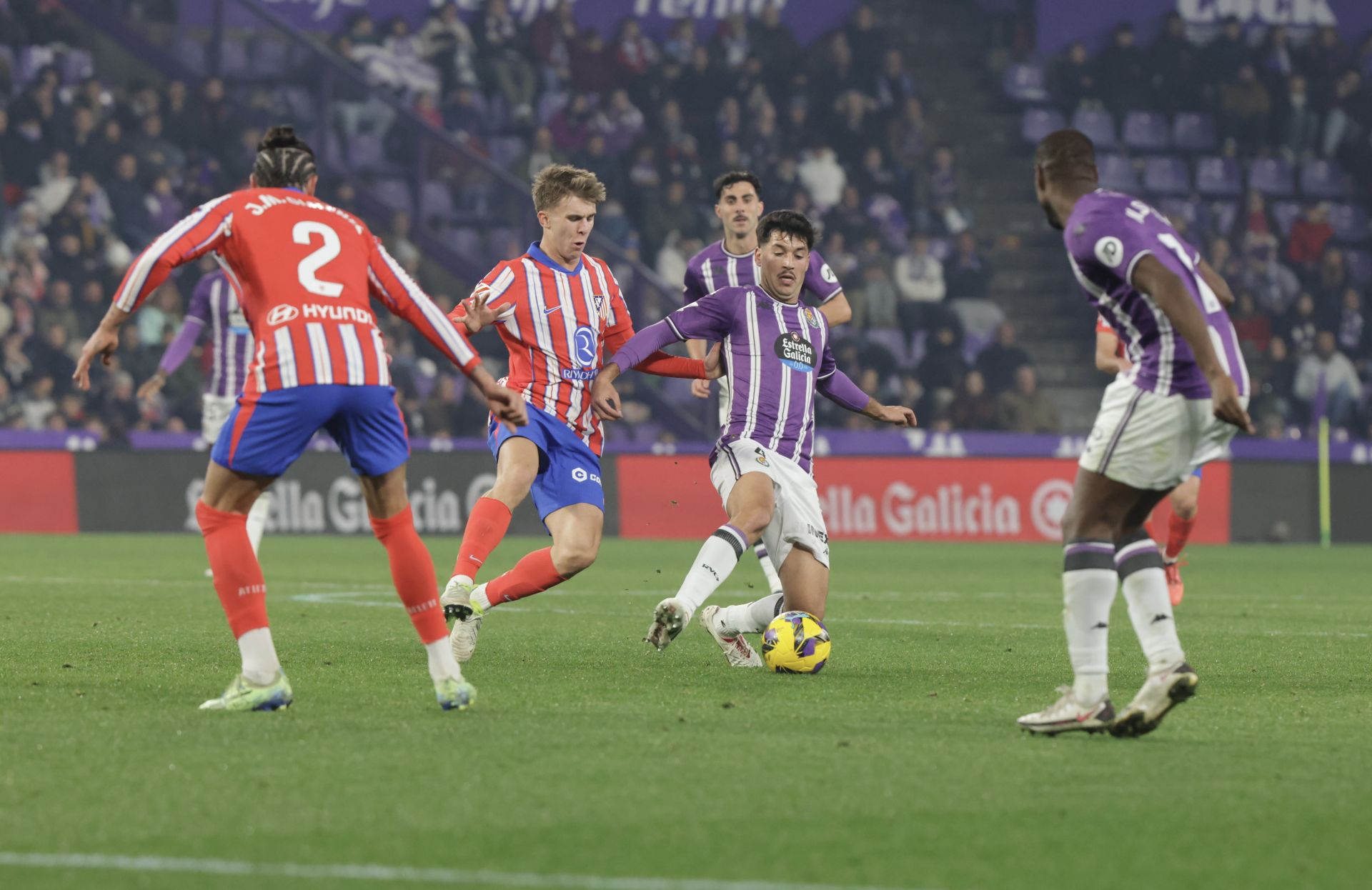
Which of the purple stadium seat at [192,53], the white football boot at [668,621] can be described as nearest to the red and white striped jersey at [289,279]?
the white football boot at [668,621]

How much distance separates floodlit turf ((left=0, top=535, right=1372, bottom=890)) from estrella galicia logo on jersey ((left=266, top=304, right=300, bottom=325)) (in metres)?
1.20

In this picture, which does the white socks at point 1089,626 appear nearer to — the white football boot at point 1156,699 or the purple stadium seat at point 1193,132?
the white football boot at point 1156,699

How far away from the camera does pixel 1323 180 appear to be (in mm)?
25500

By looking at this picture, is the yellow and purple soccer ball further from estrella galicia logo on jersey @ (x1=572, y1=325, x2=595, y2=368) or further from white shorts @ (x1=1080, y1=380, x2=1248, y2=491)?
white shorts @ (x1=1080, y1=380, x2=1248, y2=491)

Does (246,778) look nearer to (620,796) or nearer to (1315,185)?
(620,796)

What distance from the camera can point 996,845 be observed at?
12.4 ft

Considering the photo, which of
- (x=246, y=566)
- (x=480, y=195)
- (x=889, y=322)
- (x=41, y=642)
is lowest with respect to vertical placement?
(x=41, y=642)

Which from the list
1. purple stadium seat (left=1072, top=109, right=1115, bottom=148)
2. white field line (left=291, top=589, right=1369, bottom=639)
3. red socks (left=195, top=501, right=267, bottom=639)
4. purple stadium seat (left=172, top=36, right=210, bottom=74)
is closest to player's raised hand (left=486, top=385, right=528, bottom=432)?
red socks (left=195, top=501, right=267, bottom=639)

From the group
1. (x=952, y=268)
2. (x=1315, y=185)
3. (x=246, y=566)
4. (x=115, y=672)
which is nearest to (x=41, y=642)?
(x=115, y=672)

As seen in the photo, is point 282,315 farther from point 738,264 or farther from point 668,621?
point 738,264

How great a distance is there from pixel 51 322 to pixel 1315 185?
16.9 meters

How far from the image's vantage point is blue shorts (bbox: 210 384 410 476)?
545 centimetres

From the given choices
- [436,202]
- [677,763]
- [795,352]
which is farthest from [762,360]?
[436,202]

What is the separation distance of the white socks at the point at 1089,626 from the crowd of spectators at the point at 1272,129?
18.1m
